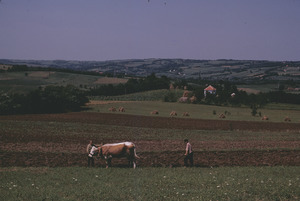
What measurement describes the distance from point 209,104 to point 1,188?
294 feet

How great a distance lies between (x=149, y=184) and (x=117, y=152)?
6.16m

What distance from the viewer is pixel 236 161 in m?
26.0

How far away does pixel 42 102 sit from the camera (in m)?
73.3

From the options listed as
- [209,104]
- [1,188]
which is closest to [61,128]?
[1,188]

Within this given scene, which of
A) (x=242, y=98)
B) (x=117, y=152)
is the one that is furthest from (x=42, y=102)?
(x=242, y=98)

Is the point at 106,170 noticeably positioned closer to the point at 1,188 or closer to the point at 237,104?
the point at 1,188

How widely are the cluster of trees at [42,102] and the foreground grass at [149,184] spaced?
167 ft

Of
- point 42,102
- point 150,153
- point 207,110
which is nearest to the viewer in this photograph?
point 150,153

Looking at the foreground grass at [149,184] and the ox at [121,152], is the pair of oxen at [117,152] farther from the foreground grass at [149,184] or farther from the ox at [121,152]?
the foreground grass at [149,184]

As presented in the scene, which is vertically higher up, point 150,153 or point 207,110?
point 150,153

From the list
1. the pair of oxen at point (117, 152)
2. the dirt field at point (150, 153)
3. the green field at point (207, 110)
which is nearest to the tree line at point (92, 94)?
the green field at point (207, 110)

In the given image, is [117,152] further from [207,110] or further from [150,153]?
[207,110]

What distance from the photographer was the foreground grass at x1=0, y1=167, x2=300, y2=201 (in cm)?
1513

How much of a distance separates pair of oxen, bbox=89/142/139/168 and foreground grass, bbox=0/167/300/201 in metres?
1.31
